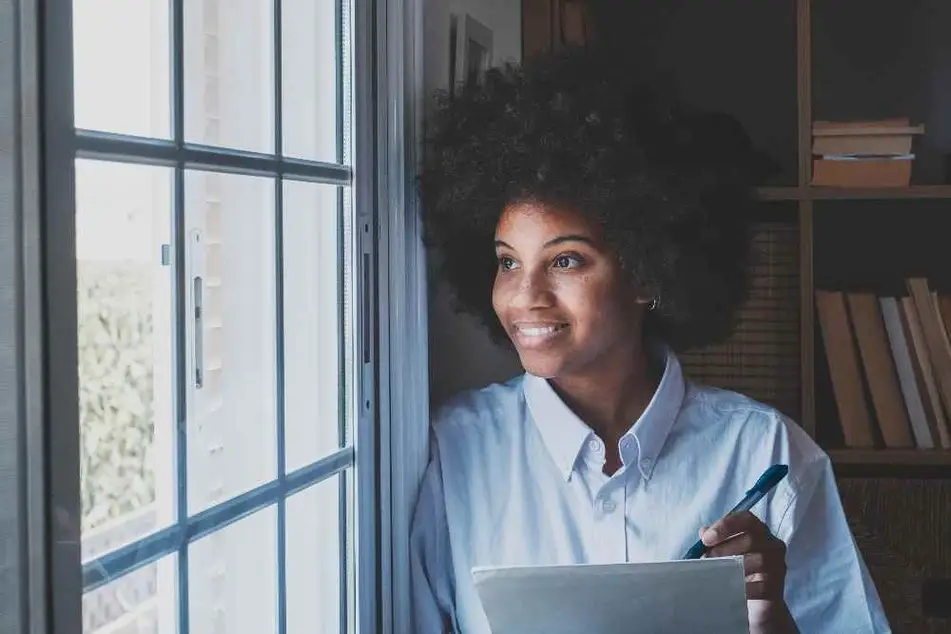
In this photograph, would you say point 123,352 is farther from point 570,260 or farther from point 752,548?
point 752,548

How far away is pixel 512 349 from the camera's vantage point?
1.54m

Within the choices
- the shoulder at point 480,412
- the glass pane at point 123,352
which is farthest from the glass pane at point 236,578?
the shoulder at point 480,412

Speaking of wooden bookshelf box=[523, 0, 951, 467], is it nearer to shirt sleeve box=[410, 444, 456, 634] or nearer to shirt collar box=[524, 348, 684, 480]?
shirt collar box=[524, 348, 684, 480]

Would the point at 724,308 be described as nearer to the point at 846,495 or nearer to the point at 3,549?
the point at 846,495

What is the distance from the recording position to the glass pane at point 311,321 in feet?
4.49

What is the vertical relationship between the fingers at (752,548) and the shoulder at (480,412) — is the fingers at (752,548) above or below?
below

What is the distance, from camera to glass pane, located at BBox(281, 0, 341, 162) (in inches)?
53.4

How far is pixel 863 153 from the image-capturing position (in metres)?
1.52

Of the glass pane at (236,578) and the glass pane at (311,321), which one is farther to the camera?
the glass pane at (311,321)

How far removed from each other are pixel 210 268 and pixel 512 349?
51 cm

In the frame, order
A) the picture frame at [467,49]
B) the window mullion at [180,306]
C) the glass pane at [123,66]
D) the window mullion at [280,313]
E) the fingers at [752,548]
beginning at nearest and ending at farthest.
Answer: the glass pane at [123,66]
the window mullion at [180,306]
the window mullion at [280,313]
the fingers at [752,548]
the picture frame at [467,49]

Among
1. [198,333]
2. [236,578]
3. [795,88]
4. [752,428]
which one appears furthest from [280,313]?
[795,88]

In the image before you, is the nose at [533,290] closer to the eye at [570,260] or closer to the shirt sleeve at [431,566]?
the eye at [570,260]

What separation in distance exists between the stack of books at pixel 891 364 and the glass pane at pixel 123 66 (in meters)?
0.93
